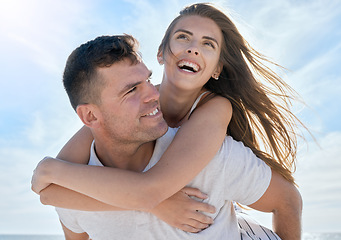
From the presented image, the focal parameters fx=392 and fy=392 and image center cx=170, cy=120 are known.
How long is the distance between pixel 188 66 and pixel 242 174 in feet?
3.52

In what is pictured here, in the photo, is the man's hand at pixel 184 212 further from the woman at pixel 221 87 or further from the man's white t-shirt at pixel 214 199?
the woman at pixel 221 87

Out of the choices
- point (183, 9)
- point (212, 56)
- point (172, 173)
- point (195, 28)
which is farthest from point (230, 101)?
point (172, 173)

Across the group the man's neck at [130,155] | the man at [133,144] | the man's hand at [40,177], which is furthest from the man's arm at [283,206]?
the man's hand at [40,177]

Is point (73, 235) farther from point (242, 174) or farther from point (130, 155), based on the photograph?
point (242, 174)

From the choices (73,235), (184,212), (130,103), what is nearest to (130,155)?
(130,103)

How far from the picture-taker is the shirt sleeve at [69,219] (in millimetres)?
3113

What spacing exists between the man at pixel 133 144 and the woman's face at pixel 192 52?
17.9 inches

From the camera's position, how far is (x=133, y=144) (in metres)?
2.94

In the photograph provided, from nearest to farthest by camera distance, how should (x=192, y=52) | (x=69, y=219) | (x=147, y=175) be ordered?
(x=147, y=175), (x=69, y=219), (x=192, y=52)

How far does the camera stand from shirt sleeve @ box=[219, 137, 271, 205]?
2906 mm

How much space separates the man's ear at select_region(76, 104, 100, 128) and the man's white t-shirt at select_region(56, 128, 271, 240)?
24cm

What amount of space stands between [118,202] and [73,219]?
81 cm

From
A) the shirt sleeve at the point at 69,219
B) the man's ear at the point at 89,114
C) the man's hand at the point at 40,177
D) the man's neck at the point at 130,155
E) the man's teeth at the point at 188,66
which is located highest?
the man's teeth at the point at 188,66

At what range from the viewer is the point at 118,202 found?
8.28 ft
